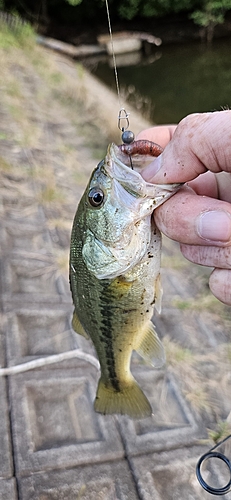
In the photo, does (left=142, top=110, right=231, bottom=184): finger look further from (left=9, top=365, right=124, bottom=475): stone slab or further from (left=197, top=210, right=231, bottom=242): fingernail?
(left=9, top=365, right=124, bottom=475): stone slab

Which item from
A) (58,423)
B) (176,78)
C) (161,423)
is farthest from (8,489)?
(176,78)

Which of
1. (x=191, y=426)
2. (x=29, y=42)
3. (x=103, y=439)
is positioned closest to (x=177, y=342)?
(x=191, y=426)

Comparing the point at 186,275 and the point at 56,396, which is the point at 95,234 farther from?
the point at 186,275

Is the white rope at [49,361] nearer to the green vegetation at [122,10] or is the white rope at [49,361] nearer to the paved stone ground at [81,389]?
the paved stone ground at [81,389]

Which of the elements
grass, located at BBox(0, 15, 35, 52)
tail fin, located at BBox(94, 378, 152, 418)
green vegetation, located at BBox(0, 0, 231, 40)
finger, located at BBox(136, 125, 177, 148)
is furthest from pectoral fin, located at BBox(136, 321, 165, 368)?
green vegetation, located at BBox(0, 0, 231, 40)

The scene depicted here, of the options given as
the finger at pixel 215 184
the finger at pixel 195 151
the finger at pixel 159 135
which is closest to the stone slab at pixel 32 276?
the finger at pixel 159 135
